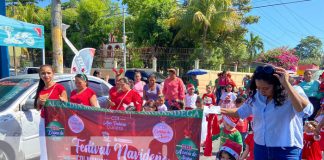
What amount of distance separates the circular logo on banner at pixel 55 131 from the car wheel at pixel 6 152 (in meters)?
0.73

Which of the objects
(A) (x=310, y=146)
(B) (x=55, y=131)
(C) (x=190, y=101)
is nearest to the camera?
(A) (x=310, y=146)

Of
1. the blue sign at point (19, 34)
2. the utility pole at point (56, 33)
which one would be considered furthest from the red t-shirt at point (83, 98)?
the utility pole at point (56, 33)

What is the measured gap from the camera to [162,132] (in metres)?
4.18

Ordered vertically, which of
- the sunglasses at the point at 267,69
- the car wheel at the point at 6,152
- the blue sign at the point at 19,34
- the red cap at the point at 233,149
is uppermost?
the blue sign at the point at 19,34

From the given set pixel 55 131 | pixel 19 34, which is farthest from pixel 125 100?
pixel 19 34

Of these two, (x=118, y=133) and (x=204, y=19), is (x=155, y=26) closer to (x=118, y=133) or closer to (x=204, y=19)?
(x=204, y=19)

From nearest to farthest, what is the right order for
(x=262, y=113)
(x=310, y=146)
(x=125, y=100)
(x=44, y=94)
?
(x=262, y=113) < (x=310, y=146) < (x=44, y=94) < (x=125, y=100)

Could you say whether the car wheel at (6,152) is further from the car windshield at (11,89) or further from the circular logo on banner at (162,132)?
the circular logo on banner at (162,132)

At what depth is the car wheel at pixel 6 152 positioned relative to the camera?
4973 mm

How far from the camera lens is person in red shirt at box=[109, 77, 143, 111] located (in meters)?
6.11

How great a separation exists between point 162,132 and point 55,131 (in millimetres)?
1536

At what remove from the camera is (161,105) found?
24.7ft

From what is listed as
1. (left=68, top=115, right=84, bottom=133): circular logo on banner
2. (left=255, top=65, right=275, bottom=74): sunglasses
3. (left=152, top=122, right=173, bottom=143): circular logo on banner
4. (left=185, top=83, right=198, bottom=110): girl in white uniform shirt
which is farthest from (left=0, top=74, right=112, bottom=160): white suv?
(left=185, top=83, right=198, bottom=110): girl in white uniform shirt

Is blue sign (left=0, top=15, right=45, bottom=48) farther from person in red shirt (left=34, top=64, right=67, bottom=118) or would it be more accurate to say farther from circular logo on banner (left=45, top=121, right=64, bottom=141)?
circular logo on banner (left=45, top=121, right=64, bottom=141)
